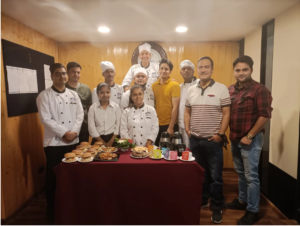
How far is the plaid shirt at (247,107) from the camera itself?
201 cm

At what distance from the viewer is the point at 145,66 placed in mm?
2914

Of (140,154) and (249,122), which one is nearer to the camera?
(140,154)

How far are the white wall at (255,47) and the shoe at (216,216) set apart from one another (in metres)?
1.83

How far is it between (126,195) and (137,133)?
0.74 meters

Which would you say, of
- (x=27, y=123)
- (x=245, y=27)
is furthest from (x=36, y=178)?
(x=245, y=27)

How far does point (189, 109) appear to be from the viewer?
2330 mm

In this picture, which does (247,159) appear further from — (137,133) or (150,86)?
(150,86)

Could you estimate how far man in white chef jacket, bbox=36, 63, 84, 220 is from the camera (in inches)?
85.7

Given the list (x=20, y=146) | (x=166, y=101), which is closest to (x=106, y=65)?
(x=166, y=101)

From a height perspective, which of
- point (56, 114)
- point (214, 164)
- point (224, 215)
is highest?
point (56, 114)

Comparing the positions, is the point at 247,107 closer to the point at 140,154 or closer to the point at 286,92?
the point at 286,92

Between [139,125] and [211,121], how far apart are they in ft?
2.67

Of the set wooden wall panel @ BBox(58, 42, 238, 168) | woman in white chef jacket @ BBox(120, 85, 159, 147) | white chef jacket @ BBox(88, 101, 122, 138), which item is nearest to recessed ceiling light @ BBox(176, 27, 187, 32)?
wooden wall panel @ BBox(58, 42, 238, 168)

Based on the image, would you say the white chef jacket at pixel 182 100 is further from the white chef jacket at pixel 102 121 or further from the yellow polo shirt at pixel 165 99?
the white chef jacket at pixel 102 121
